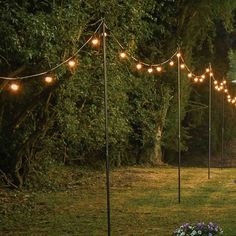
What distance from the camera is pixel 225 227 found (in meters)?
8.15

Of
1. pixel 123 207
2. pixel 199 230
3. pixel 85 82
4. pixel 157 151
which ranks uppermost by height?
pixel 85 82

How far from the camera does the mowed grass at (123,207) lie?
8.16 meters

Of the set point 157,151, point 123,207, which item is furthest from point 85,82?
point 157,151

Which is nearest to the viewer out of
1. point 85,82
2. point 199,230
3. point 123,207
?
point 199,230

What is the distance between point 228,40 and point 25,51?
819 inches

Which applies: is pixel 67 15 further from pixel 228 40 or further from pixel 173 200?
pixel 228 40

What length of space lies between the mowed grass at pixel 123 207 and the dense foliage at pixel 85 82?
1367 mm

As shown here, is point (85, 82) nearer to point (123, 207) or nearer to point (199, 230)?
point (123, 207)

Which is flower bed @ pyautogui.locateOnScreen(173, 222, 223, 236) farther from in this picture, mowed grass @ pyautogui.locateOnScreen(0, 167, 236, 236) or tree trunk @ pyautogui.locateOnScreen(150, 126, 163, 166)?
tree trunk @ pyautogui.locateOnScreen(150, 126, 163, 166)

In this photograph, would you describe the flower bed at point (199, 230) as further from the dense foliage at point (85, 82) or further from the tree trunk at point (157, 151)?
the tree trunk at point (157, 151)

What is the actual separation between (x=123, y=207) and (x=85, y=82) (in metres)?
3.24

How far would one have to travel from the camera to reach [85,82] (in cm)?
1188

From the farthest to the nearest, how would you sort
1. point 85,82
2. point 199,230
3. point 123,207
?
point 85,82
point 123,207
point 199,230

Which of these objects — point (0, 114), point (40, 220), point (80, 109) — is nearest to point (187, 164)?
point (80, 109)
